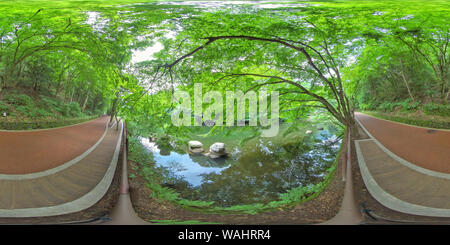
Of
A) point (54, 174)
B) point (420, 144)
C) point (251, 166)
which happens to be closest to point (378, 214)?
point (420, 144)

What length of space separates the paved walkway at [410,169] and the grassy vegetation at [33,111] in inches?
89.3

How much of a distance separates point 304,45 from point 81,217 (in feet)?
7.32

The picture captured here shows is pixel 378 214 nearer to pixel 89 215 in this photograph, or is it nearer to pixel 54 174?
pixel 89 215

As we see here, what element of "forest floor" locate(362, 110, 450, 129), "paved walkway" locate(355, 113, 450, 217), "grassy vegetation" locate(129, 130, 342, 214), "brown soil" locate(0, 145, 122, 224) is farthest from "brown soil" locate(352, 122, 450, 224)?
"brown soil" locate(0, 145, 122, 224)

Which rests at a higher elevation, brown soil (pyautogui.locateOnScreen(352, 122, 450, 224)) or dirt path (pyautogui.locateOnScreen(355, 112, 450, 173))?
dirt path (pyautogui.locateOnScreen(355, 112, 450, 173))

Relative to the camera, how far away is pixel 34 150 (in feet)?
4.04

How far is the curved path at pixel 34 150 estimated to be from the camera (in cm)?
123

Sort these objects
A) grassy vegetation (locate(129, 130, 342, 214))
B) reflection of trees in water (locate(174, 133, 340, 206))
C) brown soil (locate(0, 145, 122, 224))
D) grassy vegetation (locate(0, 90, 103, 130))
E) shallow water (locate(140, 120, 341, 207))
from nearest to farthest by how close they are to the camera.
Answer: grassy vegetation (locate(0, 90, 103, 130)), brown soil (locate(0, 145, 122, 224)), grassy vegetation (locate(129, 130, 342, 214)), shallow water (locate(140, 120, 341, 207)), reflection of trees in water (locate(174, 133, 340, 206))

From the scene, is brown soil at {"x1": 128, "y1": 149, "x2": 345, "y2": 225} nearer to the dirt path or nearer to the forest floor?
the dirt path

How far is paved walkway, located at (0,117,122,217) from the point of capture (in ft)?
4.05

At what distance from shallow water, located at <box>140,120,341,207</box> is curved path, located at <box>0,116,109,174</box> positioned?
52cm

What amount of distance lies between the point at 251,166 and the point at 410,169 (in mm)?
1536

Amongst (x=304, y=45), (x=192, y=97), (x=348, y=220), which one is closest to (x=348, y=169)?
(x=348, y=220)

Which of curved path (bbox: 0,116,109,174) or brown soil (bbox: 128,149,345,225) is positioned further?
brown soil (bbox: 128,149,345,225)
